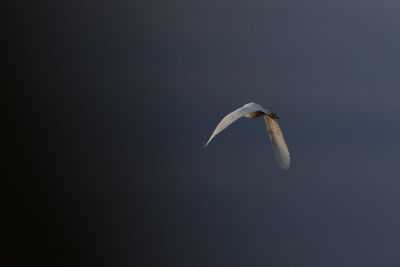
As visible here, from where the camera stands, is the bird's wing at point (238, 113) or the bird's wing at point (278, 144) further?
the bird's wing at point (278, 144)

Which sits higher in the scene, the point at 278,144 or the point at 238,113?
the point at 238,113

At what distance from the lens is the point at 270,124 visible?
101 inches

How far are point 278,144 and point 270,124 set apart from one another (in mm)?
96

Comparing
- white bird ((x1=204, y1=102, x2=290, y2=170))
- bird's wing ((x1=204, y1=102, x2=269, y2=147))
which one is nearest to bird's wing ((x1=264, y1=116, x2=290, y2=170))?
white bird ((x1=204, y1=102, x2=290, y2=170))

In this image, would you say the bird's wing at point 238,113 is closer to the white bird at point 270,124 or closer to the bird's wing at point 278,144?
the white bird at point 270,124

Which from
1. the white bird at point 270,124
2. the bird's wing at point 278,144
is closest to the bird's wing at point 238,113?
the white bird at point 270,124

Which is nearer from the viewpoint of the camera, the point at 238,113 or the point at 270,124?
the point at 238,113

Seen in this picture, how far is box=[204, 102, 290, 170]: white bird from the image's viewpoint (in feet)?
7.30

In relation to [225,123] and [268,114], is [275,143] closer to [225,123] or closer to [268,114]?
[268,114]

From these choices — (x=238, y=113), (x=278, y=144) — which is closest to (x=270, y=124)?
(x=278, y=144)

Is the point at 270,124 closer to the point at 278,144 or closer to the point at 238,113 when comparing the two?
the point at 278,144

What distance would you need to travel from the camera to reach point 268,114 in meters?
2.44

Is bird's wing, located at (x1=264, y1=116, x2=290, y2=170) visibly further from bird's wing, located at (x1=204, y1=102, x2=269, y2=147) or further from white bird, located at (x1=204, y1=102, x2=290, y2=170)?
bird's wing, located at (x1=204, y1=102, x2=269, y2=147)

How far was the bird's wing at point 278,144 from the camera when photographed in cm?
243
